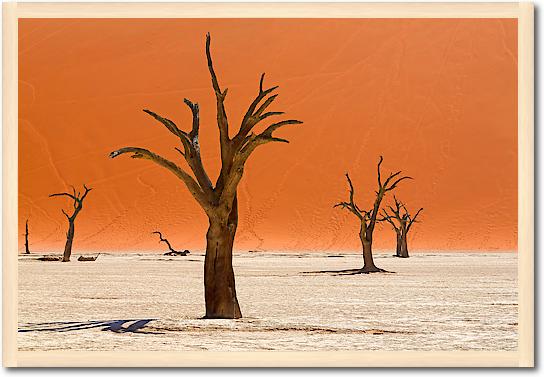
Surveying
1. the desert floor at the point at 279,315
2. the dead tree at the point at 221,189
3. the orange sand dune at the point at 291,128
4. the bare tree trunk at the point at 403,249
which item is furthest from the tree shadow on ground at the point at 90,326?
the orange sand dune at the point at 291,128

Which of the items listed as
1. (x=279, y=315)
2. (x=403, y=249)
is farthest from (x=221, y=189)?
(x=403, y=249)

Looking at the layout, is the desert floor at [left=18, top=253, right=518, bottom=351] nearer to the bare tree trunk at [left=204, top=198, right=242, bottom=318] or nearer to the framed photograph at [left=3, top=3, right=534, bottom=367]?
the bare tree trunk at [left=204, top=198, right=242, bottom=318]

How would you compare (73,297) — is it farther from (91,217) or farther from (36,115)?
(36,115)

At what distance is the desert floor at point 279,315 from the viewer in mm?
10672

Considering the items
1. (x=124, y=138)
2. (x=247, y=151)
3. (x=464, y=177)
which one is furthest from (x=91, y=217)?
(x=247, y=151)

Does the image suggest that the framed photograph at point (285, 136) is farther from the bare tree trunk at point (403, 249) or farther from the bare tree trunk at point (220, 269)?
the bare tree trunk at point (220, 269)

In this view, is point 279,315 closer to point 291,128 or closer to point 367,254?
point 367,254

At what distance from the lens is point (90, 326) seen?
12.4 metres

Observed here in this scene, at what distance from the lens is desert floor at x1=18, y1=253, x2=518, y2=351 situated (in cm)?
1067

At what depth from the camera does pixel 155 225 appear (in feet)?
276

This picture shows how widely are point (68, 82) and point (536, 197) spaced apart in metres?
→ 91.4

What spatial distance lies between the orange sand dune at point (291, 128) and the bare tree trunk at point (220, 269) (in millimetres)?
65827

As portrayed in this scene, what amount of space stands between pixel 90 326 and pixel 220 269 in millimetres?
1755

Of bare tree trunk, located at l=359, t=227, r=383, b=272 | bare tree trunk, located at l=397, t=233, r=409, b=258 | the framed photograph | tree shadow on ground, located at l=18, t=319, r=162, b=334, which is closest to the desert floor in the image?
tree shadow on ground, located at l=18, t=319, r=162, b=334
